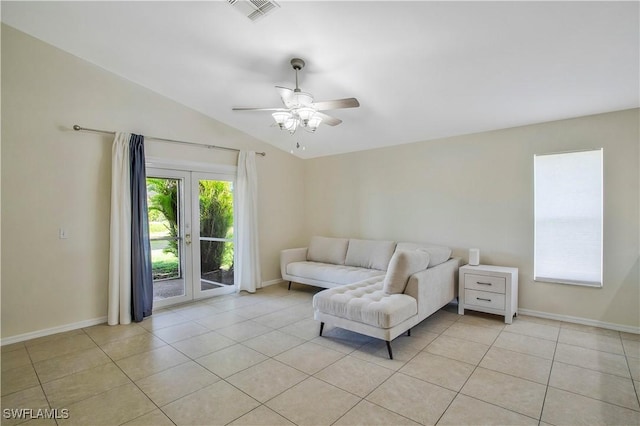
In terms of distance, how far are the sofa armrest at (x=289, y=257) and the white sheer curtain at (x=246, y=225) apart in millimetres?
434

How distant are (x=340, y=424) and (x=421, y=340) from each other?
1.58 metres

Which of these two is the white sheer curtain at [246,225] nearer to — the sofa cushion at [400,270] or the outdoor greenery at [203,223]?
the outdoor greenery at [203,223]

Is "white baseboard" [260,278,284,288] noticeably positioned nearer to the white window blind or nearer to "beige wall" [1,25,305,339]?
"beige wall" [1,25,305,339]

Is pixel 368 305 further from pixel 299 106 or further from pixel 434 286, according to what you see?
pixel 299 106

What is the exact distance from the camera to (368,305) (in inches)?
118

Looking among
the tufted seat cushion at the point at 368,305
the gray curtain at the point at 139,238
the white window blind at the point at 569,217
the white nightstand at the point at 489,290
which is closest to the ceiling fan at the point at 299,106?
the tufted seat cushion at the point at 368,305

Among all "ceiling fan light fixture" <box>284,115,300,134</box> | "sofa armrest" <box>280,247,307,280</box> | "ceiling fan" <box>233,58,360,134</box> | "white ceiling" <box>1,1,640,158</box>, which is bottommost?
"sofa armrest" <box>280,247,307,280</box>

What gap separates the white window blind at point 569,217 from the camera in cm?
353

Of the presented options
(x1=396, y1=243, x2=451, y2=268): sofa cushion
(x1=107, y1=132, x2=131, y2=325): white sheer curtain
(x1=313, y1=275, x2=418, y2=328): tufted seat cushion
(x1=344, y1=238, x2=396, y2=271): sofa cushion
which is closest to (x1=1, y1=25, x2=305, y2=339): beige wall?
(x1=107, y1=132, x2=131, y2=325): white sheer curtain

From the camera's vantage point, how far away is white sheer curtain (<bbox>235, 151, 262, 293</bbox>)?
17.0 ft

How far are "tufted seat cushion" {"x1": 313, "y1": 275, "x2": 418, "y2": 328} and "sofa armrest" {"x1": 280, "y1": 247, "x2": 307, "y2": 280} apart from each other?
6.74 ft

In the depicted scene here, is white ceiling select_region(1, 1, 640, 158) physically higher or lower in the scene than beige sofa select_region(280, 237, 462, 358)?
higher

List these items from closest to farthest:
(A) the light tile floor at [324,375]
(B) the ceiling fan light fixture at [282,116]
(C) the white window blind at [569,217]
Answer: (A) the light tile floor at [324,375] → (B) the ceiling fan light fixture at [282,116] → (C) the white window blind at [569,217]

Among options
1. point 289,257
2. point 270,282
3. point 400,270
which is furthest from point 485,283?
point 270,282
